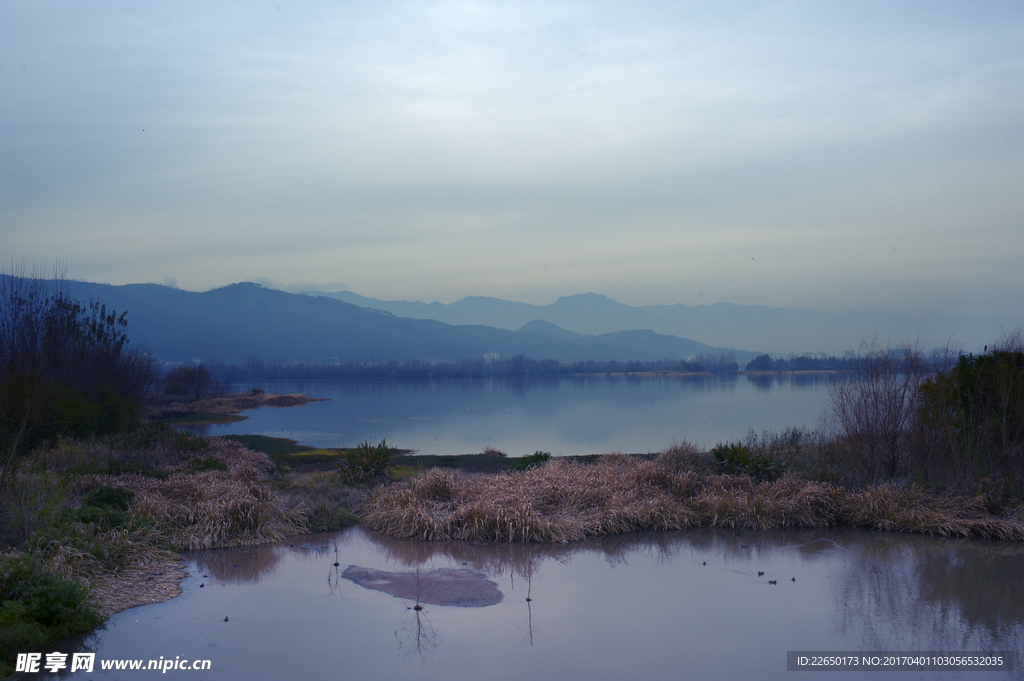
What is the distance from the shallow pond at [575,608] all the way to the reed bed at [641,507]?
404 millimetres

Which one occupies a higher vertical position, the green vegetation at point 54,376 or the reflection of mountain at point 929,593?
the green vegetation at point 54,376

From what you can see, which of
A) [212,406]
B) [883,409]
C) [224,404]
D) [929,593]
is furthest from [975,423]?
[224,404]

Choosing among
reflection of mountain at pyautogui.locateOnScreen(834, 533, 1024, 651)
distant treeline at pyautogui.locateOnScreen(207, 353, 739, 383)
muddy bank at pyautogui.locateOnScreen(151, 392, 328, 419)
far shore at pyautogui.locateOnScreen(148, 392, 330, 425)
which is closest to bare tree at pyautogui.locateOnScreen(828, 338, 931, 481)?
reflection of mountain at pyautogui.locateOnScreen(834, 533, 1024, 651)

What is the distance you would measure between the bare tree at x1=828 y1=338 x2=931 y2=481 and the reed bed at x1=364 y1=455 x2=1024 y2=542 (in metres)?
1.03

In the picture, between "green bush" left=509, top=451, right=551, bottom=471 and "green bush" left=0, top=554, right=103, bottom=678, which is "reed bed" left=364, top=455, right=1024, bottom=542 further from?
"green bush" left=0, top=554, right=103, bottom=678

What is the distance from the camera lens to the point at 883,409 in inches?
453

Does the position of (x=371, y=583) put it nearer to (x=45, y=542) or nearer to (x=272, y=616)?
(x=272, y=616)

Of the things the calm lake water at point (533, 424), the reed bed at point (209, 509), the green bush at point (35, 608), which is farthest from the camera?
the calm lake water at point (533, 424)

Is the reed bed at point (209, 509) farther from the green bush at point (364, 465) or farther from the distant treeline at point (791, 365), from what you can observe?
the distant treeline at point (791, 365)

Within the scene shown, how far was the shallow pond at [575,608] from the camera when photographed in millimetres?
5324

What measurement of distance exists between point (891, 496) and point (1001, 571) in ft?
Result: 7.63

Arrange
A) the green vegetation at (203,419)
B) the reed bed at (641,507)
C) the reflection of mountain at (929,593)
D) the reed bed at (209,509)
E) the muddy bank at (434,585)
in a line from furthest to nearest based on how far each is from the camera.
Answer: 1. the green vegetation at (203,419)
2. the reed bed at (641,507)
3. the reed bed at (209,509)
4. the muddy bank at (434,585)
5. the reflection of mountain at (929,593)

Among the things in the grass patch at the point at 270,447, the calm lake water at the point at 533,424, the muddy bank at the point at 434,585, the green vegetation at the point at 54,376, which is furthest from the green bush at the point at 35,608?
the calm lake water at the point at 533,424

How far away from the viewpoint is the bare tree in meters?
11.4
